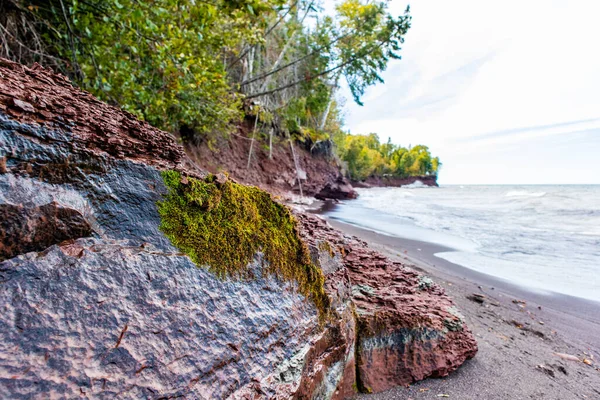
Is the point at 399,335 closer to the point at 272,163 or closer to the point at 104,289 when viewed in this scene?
the point at 104,289

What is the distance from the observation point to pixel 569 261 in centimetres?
591

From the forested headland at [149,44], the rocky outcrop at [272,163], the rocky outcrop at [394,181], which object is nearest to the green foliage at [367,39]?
the forested headland at [149,44]

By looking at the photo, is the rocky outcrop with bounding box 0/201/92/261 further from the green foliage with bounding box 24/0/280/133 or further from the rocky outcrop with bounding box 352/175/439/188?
the rocky outcrop with bounding box 352/175/439/188

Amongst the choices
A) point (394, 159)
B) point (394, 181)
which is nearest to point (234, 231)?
point (394, 181)

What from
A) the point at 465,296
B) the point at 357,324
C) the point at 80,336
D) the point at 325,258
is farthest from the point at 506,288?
the point at 80,336

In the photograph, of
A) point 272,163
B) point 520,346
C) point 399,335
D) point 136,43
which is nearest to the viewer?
point 399,335

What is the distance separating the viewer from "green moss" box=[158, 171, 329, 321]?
1263 millimetres

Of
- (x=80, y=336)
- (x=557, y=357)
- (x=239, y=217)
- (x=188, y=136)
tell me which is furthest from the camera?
(x=188, y=136)

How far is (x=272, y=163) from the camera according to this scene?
14.5 metres

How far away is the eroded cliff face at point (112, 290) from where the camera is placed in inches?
33.1

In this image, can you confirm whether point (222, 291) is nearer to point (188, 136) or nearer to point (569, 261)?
point (569, 261)

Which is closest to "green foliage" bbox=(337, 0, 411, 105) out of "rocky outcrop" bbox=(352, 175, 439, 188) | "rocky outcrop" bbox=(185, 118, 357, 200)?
"rocky outcrop" bbox=(185, 118, 357, 200)

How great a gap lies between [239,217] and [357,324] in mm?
1132

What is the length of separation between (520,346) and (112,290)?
320 cm
